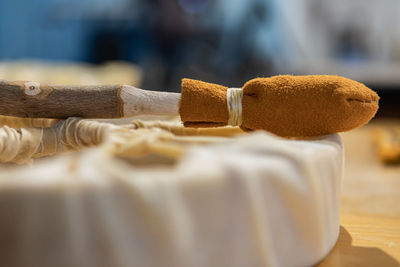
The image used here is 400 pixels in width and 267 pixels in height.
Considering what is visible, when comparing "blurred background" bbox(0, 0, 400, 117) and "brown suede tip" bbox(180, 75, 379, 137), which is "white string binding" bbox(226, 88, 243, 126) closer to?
"brown suede tip" bbox(180, 75, 379, 137)

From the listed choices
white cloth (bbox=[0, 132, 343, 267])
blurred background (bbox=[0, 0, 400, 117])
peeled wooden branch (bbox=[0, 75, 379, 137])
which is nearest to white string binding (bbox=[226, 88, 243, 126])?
peeled wooden branch (bbox=[0, 75, 379, 137])

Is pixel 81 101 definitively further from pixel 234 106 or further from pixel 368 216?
pixel 368 216

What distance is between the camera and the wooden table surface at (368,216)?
0.45 meters

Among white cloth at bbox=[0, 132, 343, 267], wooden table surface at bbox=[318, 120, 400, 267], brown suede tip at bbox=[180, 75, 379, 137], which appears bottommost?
wooden table surface at bbox=[318, 120, 400, 267]

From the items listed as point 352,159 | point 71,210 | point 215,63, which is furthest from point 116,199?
point 215,63

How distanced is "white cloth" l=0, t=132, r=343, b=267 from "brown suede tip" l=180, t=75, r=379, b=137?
4.5 inches

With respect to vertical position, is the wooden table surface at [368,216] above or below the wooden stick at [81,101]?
below

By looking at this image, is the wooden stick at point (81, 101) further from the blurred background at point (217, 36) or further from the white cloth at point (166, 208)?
the blurred background at point (217, 36)

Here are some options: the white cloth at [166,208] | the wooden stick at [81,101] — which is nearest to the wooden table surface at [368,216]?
the white cloth at [166,208]

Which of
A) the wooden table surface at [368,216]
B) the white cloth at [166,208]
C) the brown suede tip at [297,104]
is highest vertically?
the brown suede tip at [297,104]

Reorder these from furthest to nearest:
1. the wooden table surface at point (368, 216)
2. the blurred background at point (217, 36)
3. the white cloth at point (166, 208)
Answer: the blurred background at point (217, 36), the wooden table surface at point (368, 216), the white cloth at point (166, 208)

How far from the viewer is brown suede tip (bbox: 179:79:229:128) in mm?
492

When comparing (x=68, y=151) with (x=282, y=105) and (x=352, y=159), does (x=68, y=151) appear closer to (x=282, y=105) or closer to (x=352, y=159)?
(x=282, y=105)

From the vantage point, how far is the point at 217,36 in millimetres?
2467
